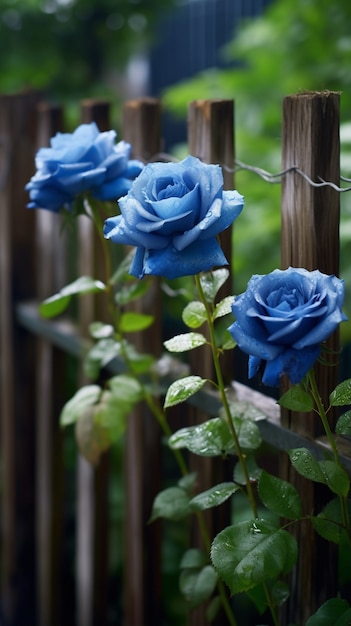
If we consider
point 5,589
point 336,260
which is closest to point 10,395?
point 5,589

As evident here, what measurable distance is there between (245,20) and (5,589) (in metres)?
3.75

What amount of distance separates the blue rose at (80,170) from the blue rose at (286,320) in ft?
1.61

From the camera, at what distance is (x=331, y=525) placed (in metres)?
1.25

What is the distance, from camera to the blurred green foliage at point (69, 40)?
14.0 ft

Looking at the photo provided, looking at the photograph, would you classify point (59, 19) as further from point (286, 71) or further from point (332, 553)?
point (332, 553)

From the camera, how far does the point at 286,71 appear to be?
144 inches

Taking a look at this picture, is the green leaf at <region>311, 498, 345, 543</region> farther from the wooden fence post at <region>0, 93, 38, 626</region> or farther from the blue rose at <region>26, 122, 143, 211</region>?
the wooden fence post at <region>0, 93, 38, 626</region>

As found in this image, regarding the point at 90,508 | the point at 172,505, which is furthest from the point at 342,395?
the point at 90,508

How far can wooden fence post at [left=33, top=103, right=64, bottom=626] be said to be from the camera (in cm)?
245

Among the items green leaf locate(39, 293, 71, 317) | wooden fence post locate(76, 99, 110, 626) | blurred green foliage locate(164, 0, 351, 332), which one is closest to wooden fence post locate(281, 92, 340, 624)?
green leaf locate(39, 293, 71, 317)

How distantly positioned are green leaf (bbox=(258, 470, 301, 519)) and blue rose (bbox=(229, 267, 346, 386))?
232 mm

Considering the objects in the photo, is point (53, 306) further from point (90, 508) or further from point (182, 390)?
point (90, 508)

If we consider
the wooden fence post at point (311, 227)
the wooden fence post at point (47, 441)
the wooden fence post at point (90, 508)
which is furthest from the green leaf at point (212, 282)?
the wooden fence post at point (47, 441)

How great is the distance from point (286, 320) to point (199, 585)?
2.52ft
